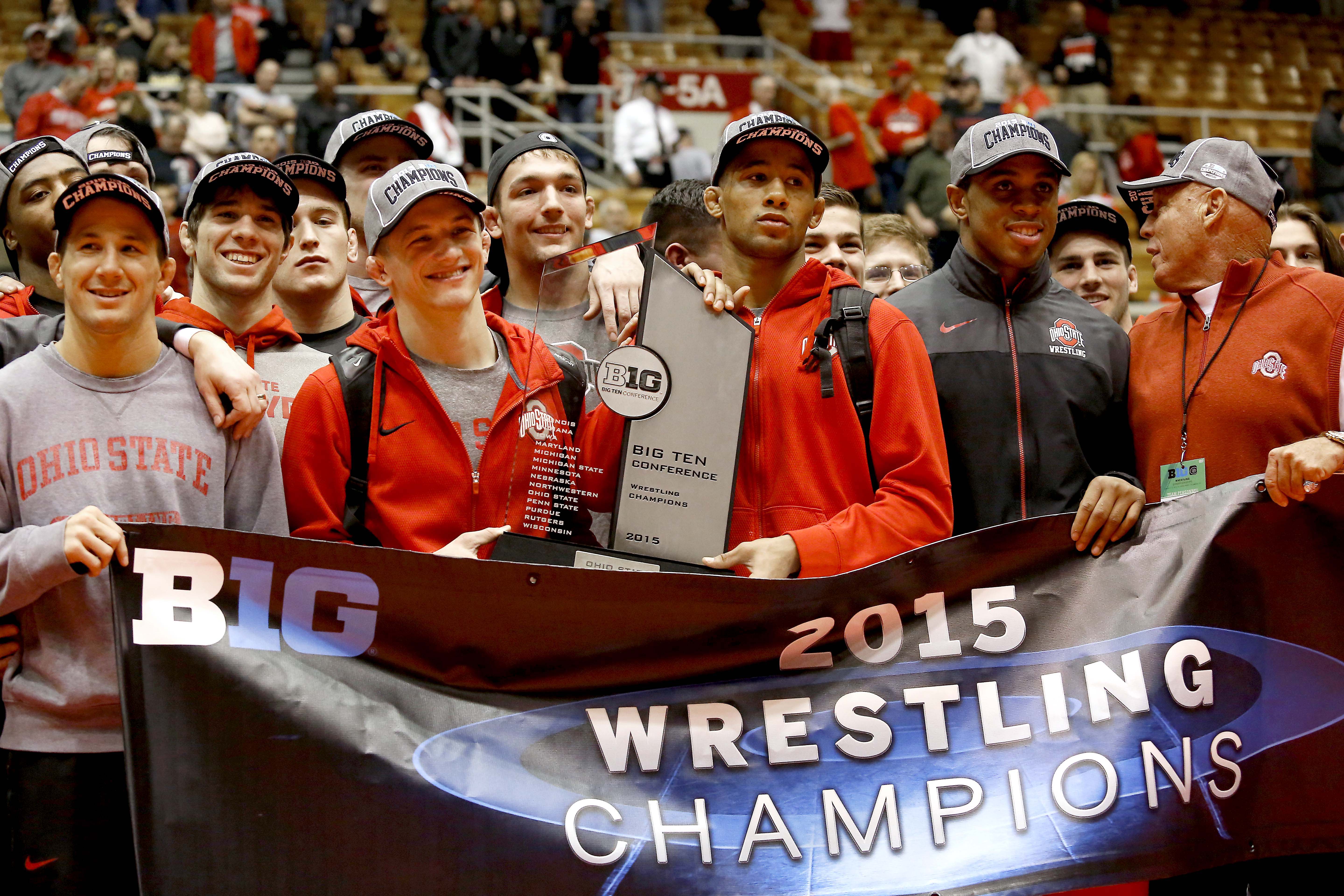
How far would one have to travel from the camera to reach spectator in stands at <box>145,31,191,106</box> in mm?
12297

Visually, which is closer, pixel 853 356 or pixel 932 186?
pixel 853 356

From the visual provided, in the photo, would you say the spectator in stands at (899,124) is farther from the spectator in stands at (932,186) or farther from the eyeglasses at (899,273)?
the eyeglasses at (899,273)

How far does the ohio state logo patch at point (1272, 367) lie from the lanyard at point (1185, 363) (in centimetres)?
10

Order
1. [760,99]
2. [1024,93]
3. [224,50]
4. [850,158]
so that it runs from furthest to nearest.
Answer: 1. [1024,93]
2. [224,50]
3. [760,99]
4. [850,158]

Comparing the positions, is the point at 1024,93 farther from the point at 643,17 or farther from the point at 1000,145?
the point at 1000,145

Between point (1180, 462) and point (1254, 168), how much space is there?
869 millimetres

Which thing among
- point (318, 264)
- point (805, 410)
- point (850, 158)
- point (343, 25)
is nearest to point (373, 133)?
point (318, 264)

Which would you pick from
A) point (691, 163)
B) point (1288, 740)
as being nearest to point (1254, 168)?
point (1288, 740)

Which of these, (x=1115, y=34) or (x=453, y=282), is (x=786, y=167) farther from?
(x=1115, y=34)

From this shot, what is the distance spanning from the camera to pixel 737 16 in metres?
15.8

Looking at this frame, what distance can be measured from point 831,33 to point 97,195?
14425 millimetres

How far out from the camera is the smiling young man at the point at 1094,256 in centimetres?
461

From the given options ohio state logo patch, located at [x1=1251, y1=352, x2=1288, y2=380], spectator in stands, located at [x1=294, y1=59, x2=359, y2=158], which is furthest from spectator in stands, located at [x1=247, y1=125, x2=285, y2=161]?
ohio state logo patch, located at [x1=1251, y1=352, x2=1288, y2=380]

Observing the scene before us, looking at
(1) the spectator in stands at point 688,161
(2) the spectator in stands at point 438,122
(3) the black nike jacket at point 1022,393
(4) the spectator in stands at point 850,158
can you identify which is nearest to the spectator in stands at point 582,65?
(1) the spectator in stands at point 688,161
